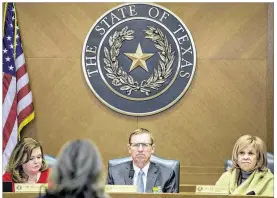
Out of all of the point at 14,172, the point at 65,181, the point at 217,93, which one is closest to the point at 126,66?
the point at 217,93

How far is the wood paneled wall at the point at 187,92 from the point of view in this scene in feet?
20.2

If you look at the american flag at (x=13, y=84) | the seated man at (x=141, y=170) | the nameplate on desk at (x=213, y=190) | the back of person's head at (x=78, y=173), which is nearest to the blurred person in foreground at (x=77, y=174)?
the back of person's head at (x=78, y=173)

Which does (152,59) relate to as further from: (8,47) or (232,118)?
(8,47)

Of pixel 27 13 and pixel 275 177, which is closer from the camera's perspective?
pixel 275 177

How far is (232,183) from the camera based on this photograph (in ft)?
13.8

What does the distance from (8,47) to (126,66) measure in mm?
1312

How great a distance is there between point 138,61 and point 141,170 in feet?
6.54

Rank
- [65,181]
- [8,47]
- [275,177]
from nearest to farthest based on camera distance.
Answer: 1. [65,181]
2. [275,177]
3. [8,47]

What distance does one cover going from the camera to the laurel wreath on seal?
6137mm

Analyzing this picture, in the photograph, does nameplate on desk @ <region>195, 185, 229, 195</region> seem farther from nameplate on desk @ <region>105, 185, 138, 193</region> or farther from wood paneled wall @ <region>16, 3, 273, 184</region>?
wood paneled wall @ <region>16, 3, 273, 184</region>

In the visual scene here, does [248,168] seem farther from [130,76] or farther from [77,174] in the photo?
[130,76]

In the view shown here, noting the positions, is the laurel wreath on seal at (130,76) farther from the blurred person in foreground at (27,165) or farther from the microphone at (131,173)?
the blurred person in foreground at (27,165)

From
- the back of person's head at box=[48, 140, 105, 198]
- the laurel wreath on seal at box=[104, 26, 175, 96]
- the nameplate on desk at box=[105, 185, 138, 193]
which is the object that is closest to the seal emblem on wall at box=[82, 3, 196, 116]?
the laurel wreath on seal at box=[104, 26, 175, 96]

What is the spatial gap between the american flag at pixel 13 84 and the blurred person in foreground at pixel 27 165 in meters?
1.73
